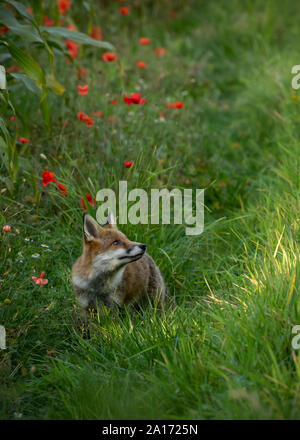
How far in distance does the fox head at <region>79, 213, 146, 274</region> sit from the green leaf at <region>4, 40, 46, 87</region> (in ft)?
4.05

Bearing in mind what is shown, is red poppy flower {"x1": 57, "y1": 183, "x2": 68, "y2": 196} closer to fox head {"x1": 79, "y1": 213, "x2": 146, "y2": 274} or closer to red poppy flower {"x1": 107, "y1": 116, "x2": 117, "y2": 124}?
fox head {"x1": 79, "y1": 213, "x2": 146, "y2": 274}

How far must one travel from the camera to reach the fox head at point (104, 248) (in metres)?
4.16

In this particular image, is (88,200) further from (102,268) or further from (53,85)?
(53,85)

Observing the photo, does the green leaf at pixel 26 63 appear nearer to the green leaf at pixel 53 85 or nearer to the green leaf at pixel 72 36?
the green leaf at pixel 53 85

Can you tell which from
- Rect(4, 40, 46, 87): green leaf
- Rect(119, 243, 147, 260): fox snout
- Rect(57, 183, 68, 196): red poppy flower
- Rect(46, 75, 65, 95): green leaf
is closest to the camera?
Rect(119, 243, 147, 260): fox snout

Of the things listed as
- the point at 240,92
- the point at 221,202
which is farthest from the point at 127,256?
the point at 240,92

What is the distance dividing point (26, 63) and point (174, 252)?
1976 millimetres

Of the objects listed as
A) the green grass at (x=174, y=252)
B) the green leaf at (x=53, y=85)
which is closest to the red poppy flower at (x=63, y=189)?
the green grass at (x=174, y=252)

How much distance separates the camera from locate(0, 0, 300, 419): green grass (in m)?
3.14

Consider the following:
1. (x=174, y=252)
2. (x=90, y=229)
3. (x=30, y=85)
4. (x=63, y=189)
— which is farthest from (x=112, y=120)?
(x=90, y=229)

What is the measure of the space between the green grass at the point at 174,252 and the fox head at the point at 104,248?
34cm

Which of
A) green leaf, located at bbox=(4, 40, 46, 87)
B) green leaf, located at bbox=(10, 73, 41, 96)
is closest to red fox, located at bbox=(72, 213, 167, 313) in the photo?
green leaf, located at bbox=(4, 40, 46, 87)

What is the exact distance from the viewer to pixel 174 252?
4.97 meters

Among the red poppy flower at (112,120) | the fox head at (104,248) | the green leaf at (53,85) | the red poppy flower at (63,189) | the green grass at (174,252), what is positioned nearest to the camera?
the green grass at (174,252)
